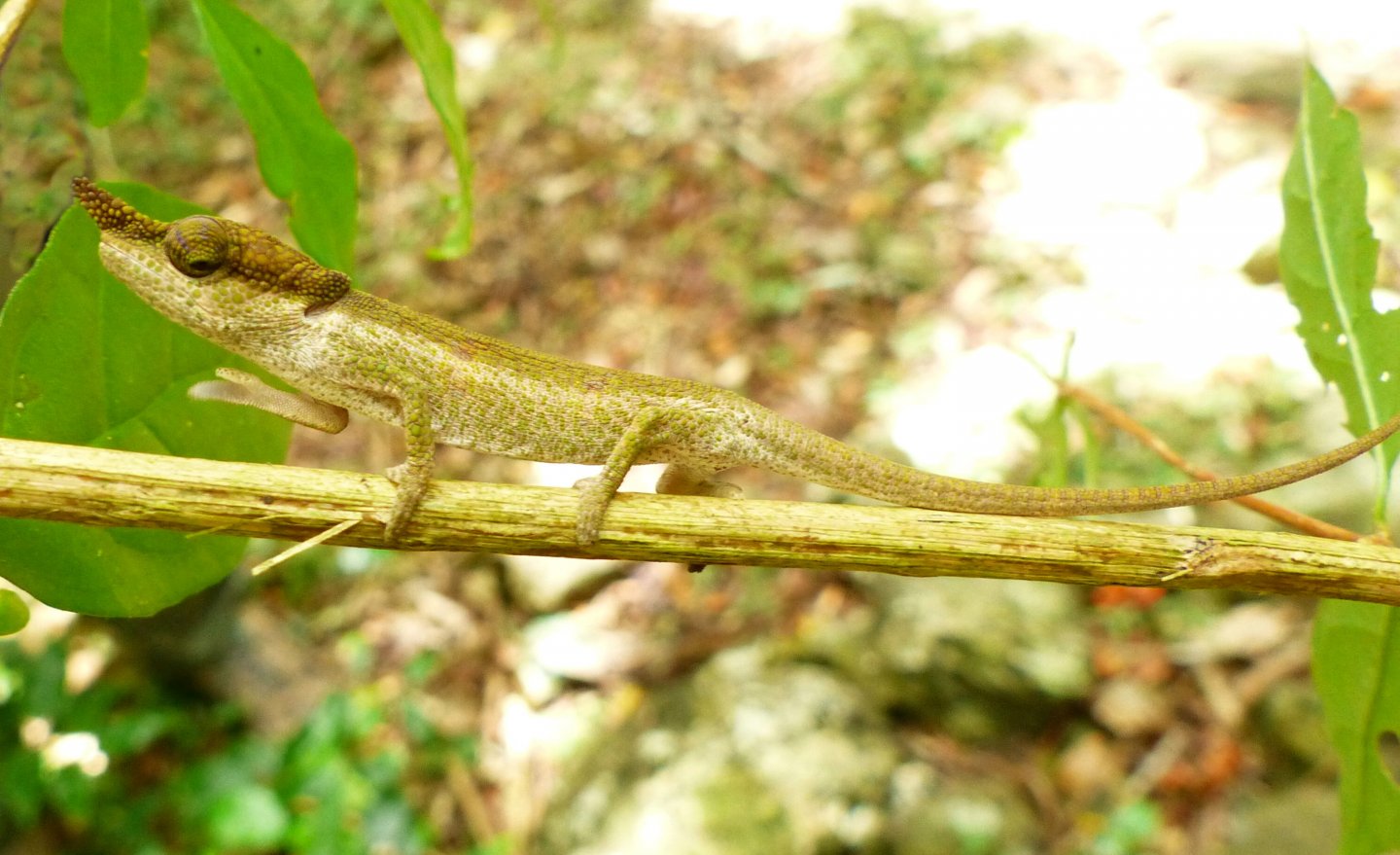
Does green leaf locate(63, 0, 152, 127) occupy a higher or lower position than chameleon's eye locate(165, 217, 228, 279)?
higher

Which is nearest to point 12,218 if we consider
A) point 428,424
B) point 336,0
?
point 428,424

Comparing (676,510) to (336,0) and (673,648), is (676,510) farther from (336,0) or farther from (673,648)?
(336,0)

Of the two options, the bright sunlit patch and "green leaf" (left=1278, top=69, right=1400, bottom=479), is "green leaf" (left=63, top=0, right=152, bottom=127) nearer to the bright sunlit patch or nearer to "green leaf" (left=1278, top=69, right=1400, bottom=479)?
"green leaf" (left=1278, top=69, right=1400, bottom=479)

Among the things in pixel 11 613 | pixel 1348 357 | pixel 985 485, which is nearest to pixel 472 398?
pixel 11 613

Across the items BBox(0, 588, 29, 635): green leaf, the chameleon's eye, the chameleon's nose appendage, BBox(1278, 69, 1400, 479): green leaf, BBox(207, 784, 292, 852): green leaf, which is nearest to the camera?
BBox(0, 588, 29, 635): green leaf

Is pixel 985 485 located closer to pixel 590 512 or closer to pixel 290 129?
pixel 590 512

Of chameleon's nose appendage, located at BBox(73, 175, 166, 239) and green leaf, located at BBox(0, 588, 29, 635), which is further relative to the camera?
chameleon's nose appendage, located at BBox(73, 175, 166, 239)

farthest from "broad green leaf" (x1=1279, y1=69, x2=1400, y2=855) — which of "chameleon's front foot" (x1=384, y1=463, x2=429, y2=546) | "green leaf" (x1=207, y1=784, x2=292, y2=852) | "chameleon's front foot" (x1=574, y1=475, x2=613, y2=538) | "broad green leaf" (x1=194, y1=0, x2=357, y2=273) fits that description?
"green leaf" (x1=207, y1=784, x2=292, y2=852)
